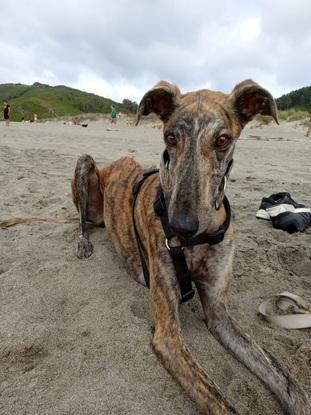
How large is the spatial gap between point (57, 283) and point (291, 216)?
3.14 m

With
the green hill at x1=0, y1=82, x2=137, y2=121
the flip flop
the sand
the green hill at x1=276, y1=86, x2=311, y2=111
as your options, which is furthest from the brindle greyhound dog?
the green hill at x1=0, y1=82, x2=137, y2=121

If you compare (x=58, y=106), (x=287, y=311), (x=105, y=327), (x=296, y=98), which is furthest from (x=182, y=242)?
(x=58, y=106)

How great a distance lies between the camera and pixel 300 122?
2970 centimetres

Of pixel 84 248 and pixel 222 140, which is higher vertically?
pixel 222 140

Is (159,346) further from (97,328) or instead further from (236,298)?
(236,298)

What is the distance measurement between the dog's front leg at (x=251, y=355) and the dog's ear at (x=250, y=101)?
1.47 meters

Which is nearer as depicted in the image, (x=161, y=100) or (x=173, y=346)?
(x=173, y=346)

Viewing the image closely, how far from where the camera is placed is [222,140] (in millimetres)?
2760

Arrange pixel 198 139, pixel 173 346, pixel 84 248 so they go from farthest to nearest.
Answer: pixel 84 248
pixel 198 139
pixel 173 346

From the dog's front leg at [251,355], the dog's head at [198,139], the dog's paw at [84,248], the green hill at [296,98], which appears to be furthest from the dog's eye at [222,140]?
the green hill at [296,98]

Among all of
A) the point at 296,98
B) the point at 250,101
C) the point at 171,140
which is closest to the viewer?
the point at 171,140

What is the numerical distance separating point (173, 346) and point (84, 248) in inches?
81.6

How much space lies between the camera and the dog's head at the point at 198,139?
8.14 ft

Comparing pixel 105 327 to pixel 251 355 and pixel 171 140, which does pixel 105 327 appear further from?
pixel 171 140
